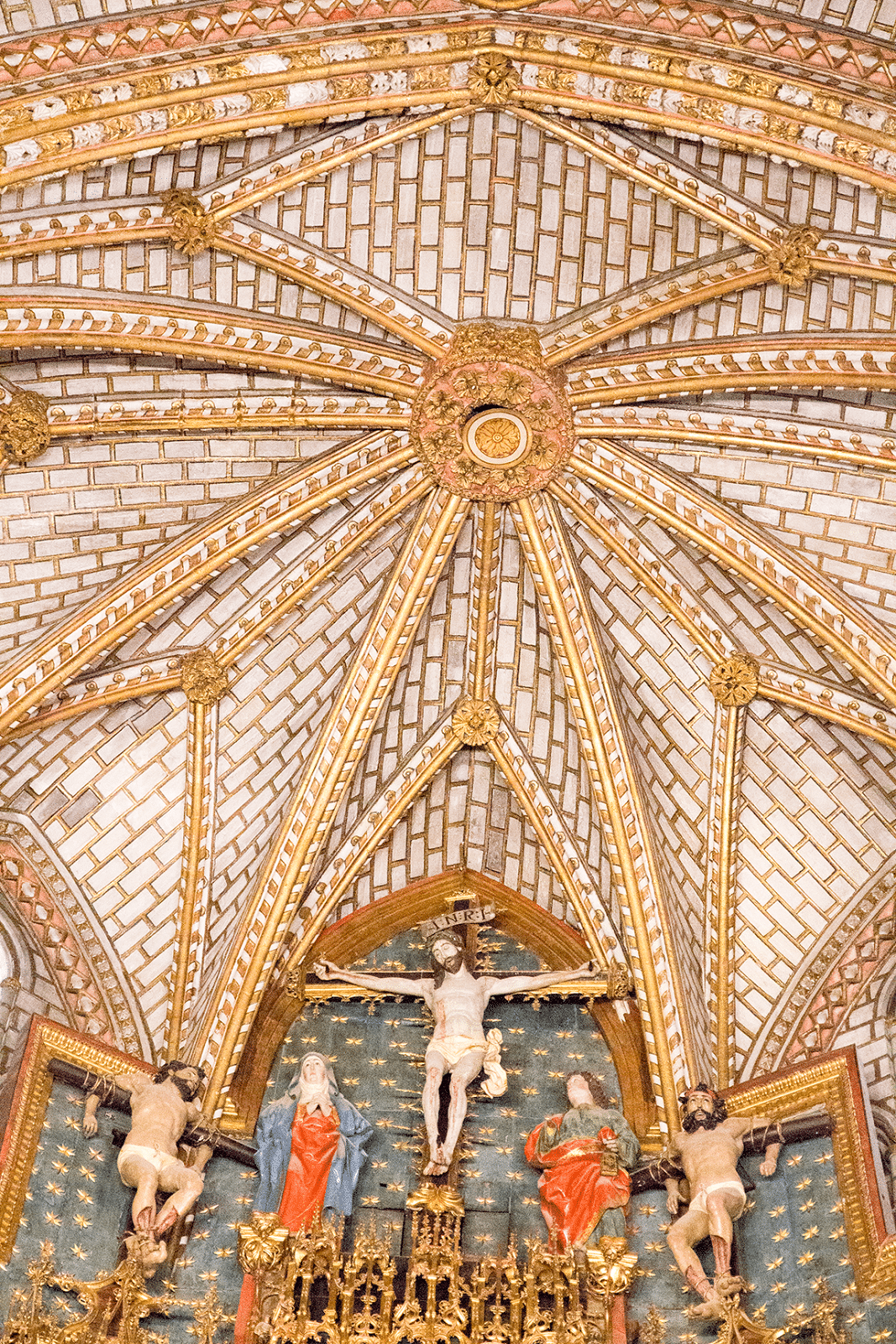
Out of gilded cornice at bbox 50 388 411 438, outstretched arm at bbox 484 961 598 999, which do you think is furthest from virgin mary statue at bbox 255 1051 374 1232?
gilded cornice at bbox 50 388 411 438

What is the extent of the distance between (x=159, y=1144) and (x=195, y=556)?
5858 mm

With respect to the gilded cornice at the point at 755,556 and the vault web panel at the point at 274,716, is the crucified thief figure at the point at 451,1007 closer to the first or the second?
the vault web panel at the point at 274,716

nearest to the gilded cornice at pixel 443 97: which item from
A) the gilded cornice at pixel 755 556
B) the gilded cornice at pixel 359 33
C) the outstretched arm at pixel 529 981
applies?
the gilded cornice at pixel 359 33

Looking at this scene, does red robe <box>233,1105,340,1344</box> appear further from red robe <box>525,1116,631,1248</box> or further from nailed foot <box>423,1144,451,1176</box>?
red robe <box>525,1116,631,1248</box>

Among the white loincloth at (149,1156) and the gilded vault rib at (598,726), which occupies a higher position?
the gilded vault rib at (598,726)

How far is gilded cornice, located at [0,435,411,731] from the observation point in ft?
66.1

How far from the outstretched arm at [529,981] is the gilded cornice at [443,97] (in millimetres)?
8470

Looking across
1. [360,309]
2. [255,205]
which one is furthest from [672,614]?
[255,205]

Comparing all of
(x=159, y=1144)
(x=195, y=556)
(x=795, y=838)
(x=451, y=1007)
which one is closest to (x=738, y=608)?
(x=795, y=838)

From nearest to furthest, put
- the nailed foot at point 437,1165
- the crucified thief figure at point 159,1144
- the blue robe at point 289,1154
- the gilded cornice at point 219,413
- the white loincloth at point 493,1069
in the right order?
1. the crucified thief figure at point 159,1144
2. the blue robe at point 289,1154
3. the nailed foot at point 437,1165
4. the gilded cornice at point 219,413
5. the white loincloth at point 493,1069

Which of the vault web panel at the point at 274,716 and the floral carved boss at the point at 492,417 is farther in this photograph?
the vault web panel at the point at 274,716

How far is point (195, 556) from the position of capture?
67.7 ft

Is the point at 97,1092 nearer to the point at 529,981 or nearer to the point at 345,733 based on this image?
the point at 529,981

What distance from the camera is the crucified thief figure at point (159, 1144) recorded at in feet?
60.8
